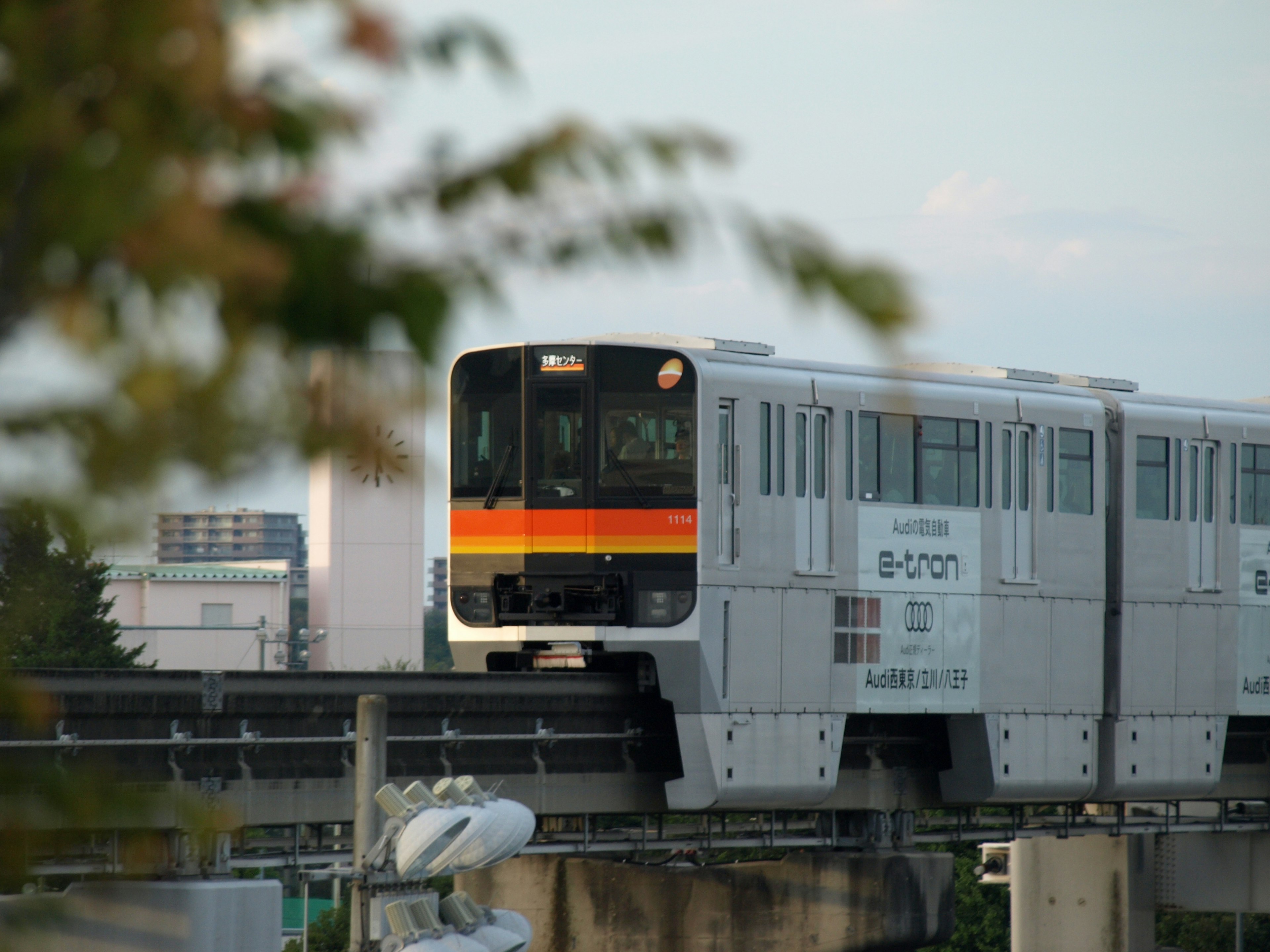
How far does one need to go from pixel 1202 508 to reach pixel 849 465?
525cm

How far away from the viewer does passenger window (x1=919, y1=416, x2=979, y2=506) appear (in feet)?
61.5

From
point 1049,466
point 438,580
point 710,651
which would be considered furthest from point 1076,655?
point 438,580

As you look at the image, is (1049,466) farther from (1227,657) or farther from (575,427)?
(575,427)

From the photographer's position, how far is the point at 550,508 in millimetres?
17359

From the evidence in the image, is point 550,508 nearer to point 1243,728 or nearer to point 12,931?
point 1243,728

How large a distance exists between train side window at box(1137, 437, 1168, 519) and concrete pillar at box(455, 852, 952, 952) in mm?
4377

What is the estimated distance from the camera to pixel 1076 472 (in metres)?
20.1

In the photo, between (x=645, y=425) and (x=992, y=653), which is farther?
(x=992, y=653)

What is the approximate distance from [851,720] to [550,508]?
13.2 feet

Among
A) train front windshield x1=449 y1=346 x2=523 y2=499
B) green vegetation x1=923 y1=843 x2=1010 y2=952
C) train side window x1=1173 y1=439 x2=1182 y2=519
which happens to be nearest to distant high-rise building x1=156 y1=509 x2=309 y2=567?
train front windshield x1=449 y1=346 x2=523 y2=499

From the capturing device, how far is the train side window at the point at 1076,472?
65.4 ft

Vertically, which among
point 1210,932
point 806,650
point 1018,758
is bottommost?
point 1210,932

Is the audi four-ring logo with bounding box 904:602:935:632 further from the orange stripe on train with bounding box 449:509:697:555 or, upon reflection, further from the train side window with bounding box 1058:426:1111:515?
the orange stripe on train with bounding box 449:509:697:555

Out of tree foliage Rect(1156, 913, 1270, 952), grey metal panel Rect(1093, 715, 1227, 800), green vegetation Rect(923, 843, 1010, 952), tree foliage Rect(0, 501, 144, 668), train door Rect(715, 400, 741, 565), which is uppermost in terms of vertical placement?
train door Rect(715, 400, 741, 565)
